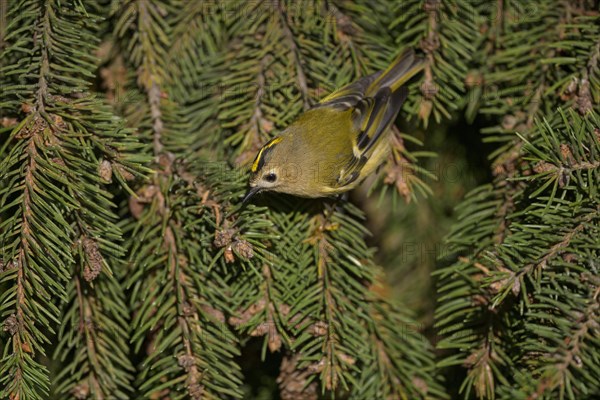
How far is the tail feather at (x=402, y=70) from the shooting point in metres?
1.95

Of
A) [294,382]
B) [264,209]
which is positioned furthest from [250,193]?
[294,382]

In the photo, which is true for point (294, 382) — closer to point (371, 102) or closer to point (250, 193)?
point (250, 193)

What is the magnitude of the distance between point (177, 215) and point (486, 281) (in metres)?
0.86

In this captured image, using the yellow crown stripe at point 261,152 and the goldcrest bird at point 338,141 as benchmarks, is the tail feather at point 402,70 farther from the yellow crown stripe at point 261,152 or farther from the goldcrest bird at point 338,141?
the yellow crown stripe at point 261,152

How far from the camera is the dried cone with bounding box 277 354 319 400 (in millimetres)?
1727

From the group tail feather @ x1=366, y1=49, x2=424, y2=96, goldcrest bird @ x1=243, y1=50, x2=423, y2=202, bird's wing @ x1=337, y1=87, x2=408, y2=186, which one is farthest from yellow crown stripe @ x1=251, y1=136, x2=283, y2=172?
tail feather @ x1=366, y1=49, x2=424, y2=96

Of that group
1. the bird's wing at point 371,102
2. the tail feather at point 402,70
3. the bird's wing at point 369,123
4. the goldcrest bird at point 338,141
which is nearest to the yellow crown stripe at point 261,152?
the goldcrest bird at point 338,141

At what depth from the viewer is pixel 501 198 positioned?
1.78 metres

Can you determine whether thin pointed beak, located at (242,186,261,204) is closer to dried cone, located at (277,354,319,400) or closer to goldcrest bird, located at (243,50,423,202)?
goldcrest bird, located at (243,50,423,202)

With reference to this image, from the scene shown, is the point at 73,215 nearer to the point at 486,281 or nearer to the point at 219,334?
the point at 219,334

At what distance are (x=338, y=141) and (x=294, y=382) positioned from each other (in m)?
0.97

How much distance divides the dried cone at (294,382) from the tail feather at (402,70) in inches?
38.4

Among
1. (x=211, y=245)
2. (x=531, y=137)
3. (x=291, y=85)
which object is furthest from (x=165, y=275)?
(x=531, y=137)

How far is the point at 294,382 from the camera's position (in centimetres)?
174
